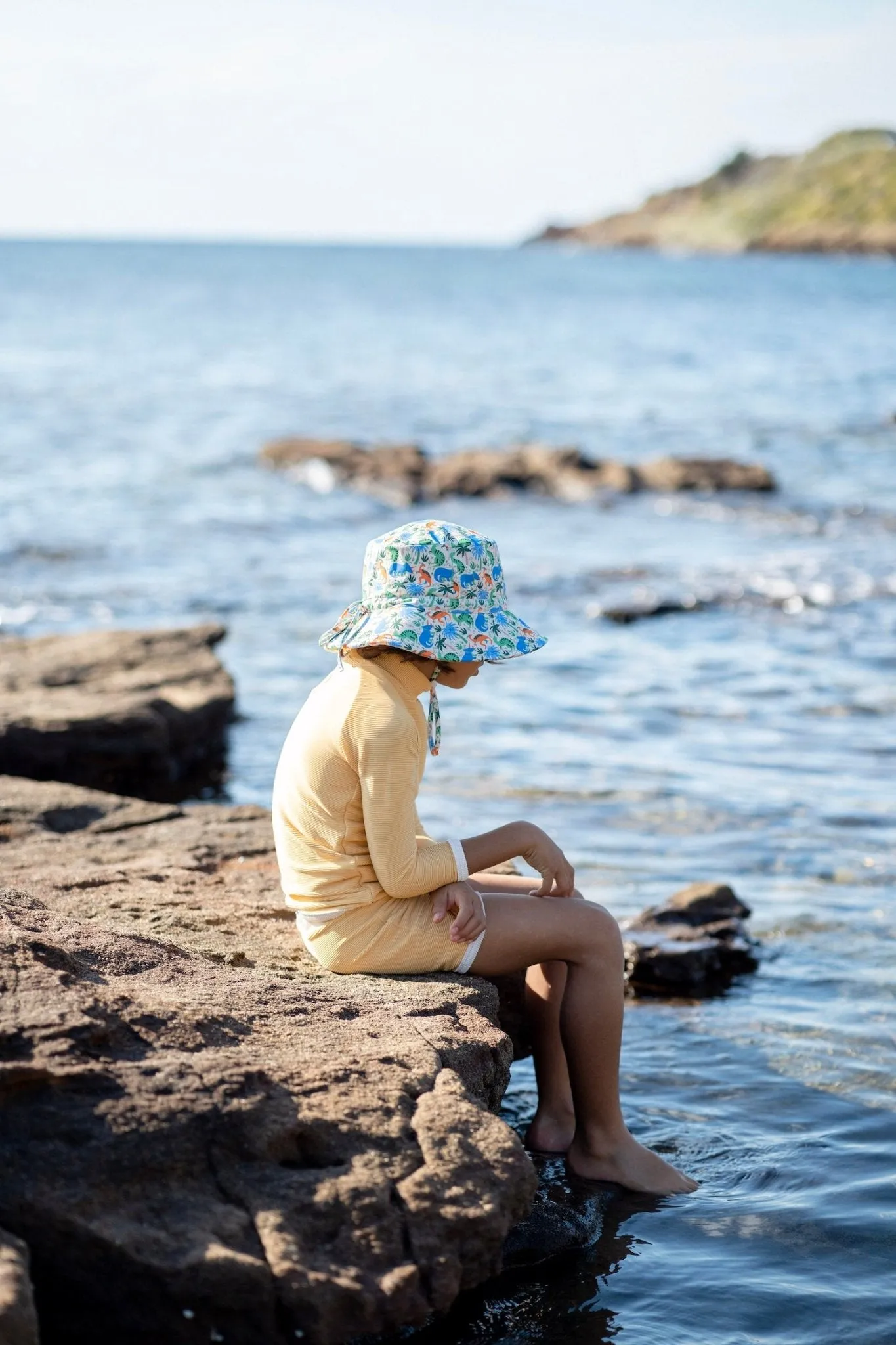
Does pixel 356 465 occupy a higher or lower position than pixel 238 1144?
higher

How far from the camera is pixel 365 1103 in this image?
3.22 m

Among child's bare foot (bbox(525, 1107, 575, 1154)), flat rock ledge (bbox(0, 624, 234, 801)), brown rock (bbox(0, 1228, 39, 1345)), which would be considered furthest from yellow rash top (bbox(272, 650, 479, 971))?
flat rock ledge (bbox(0, 624, 234, 801))

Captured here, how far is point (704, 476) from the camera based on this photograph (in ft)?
62.8

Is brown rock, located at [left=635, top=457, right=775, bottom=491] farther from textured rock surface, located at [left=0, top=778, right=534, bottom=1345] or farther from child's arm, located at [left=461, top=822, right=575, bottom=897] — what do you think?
textured rock surface, located at [left=0, top=778, right=534, bottom=1345]

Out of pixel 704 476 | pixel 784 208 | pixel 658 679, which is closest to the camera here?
pixel 658 679

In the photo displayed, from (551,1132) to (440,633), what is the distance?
1.45 metres

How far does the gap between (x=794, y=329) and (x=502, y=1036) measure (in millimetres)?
49431

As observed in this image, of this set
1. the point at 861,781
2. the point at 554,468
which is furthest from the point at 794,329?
the point at 861,781

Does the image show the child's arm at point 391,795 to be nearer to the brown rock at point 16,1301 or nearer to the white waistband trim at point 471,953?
the white waistband trim at point 471,953

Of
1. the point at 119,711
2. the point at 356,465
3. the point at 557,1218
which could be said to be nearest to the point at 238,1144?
the point at 557,1218

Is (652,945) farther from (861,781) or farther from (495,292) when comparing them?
(495,292)

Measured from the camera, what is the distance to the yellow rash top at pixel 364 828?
12.2 ft

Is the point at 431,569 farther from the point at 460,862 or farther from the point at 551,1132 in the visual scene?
the point at 551,1132

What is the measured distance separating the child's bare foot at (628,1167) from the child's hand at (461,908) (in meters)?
0.68
